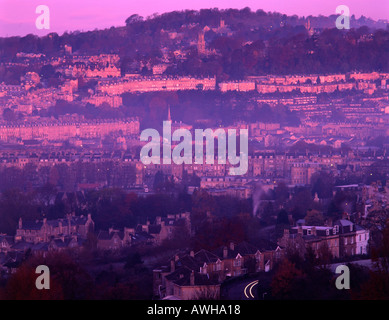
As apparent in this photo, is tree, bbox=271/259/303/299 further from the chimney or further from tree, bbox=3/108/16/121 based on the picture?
tree, bbox=3/108/16/121

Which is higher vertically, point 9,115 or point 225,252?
point 225,252

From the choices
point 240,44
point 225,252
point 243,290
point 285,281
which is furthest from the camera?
point 240,44

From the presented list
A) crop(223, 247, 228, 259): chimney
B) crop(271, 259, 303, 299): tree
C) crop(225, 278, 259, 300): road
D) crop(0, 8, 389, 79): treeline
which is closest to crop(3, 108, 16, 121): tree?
crop(0, 8, 389, 79): treeline

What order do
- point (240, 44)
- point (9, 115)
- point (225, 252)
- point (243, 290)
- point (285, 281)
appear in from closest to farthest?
point (285, 281), point (243, 290), point (225, 252), point (9, 115), point (240, 44)

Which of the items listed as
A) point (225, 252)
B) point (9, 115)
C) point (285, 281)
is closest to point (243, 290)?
point (285, 281)

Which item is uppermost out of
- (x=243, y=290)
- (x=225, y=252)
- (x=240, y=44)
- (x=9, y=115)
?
(x=240, y=44)

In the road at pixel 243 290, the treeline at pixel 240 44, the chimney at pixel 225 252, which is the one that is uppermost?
the treeline at pixel 240 44

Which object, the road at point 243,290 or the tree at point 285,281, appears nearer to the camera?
the tree at point 285,281

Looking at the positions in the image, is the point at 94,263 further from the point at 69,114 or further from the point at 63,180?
the point at 69,114

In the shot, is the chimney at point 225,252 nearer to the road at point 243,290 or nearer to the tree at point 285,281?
the road at point 243,290

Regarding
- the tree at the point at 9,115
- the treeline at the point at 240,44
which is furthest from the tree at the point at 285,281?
the treeline at the point at 240,44

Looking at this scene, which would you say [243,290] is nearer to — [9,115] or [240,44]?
[9,115]
